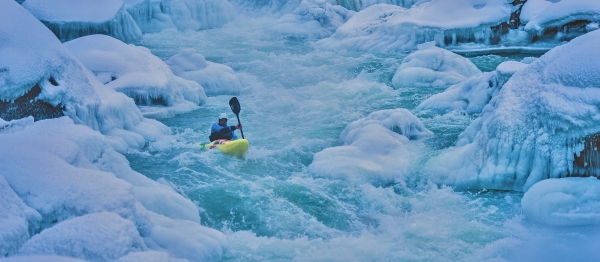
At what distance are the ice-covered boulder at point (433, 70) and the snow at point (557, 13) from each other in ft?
10.8

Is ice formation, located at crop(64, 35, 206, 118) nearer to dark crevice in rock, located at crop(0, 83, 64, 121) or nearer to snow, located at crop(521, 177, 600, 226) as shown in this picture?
dark crevice in rock, located at crop(0, 83, 64, 121)

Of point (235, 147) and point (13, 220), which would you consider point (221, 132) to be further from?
point (13, 220)

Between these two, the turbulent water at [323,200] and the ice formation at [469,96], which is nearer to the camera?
the turbulent water at [323,200]

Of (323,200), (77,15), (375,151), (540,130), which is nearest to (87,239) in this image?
(323,200)

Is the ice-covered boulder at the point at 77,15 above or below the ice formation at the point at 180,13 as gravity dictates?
above

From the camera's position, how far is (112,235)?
181 inches

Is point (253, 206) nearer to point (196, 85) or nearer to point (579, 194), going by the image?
point (579, 194)

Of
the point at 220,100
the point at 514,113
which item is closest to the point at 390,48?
the point at 220,100

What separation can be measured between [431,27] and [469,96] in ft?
23.2

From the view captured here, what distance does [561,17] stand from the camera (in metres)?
15.7

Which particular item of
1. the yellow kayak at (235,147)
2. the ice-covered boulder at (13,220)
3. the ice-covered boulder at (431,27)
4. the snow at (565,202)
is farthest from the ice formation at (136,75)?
the ice-covered boulder at (431,27)

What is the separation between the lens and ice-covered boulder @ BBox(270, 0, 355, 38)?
71.9 feet

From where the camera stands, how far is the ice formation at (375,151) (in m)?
7.93

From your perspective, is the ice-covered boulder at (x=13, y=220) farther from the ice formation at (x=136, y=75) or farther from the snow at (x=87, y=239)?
the ice formation at (x=136, y=75)
